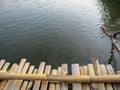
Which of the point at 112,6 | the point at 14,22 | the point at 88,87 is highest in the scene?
the point at 88,87

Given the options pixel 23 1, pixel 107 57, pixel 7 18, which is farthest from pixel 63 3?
pixel 107 57

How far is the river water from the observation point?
1439 cm

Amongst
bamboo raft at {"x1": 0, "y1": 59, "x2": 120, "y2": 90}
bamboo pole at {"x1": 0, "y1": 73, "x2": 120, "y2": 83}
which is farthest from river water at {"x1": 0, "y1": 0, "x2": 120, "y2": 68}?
bamboo pole at {"x1": 0, "y1": 73, "x2": 120, "y2": 83}

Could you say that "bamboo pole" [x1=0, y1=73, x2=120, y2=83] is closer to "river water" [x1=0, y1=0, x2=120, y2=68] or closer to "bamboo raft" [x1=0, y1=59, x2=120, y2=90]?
"bamboo raft" [x1=0, y1=59, x2=120, y2=90]

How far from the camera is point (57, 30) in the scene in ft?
61.1

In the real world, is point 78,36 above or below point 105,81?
below

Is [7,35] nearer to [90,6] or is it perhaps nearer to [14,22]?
[14,22]

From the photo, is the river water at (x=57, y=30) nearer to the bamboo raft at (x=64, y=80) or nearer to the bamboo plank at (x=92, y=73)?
the bamboo plank at (x=92, y=73)

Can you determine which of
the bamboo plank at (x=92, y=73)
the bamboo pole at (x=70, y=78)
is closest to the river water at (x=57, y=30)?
the bamboo plank at (x=92, y=73)

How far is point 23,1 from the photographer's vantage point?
28.0 meters

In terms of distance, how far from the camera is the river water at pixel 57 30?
14391 millimetres

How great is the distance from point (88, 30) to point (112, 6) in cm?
874

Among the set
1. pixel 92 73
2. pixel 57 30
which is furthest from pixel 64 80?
pixel 57 30

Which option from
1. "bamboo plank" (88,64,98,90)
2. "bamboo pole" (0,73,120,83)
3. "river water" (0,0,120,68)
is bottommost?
"river water" (0,0,120,68)
